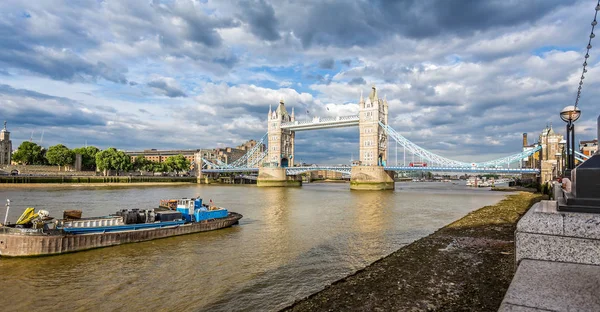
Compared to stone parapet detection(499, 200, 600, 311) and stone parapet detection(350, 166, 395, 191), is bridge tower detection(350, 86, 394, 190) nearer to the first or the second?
stone parapet detection(350, 166, 395, 191)

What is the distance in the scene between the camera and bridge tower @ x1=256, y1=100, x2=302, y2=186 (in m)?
74.0

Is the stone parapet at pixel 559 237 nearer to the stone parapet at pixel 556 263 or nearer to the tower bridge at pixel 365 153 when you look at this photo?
the stone parapet at pixel 556 263

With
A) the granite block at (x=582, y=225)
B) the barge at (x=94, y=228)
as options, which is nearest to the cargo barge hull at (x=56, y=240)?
the barge at (x=94, y=228)

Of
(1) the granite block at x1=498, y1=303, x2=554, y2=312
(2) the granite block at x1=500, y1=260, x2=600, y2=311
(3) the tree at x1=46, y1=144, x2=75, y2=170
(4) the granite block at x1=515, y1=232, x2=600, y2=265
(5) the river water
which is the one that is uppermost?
(3) the tree at x1=46, y1=144, x2=75, y2=170

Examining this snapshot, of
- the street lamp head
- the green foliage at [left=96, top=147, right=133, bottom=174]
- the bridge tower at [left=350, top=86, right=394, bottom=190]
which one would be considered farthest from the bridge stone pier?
the street lamp head

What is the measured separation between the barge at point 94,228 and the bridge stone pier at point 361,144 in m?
42.0

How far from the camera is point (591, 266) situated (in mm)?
3201

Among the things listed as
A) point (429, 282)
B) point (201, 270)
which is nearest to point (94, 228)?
point (201, 270)

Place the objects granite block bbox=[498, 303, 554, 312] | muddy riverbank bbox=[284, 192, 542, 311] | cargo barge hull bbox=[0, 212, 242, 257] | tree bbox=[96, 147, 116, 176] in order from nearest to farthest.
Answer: granite block bbox=[498, 303, 554, 312]
muddy riverbank bbox=[284, 192, 542, 311]
cargo barge hull bbox=[0, 212, 242, 257]
tree bbox=[96, 147, 116, 176]

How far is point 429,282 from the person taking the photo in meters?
7.40

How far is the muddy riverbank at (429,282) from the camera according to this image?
605cm

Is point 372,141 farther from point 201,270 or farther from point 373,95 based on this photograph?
point 201,270

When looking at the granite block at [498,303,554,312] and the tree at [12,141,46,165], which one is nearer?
the granite block at [498,303,554,312]

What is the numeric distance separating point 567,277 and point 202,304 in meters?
7.36
